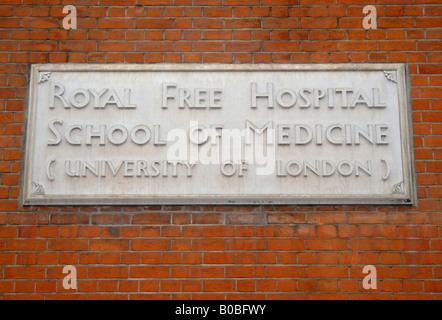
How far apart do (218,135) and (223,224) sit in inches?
25.7

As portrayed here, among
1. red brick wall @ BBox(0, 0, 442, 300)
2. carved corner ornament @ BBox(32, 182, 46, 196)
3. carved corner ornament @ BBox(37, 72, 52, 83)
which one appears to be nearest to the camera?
red brick wall @ BBox(0, 0, 442, 300)

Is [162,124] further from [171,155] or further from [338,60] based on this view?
[338,60]

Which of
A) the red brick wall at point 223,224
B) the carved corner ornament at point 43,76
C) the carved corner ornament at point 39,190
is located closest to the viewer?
the red brick wall at point 223,224

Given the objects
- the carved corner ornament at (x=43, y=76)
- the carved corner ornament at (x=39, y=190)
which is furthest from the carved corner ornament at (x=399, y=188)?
the carved corner ornament at (x=43, y=76)

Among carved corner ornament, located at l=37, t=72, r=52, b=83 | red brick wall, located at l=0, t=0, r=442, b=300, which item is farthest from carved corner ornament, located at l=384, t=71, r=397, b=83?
carved corner ornament, located at l=37, t=72, r=52, b=83

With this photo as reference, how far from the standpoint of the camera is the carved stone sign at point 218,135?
3502 millimetres

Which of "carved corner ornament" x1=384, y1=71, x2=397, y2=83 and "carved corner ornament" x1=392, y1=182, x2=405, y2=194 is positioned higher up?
"carved corner ornament" x1=384, y1=71, x2=397, y2=83

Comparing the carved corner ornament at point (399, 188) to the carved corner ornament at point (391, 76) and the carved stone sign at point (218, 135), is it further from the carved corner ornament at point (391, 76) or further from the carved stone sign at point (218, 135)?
the carved corner ornament at point (391, 76)

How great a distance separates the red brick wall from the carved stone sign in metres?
0.09

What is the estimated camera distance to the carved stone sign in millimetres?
3502

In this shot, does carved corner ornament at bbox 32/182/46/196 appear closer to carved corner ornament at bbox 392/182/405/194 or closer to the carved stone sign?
the carved stone sign

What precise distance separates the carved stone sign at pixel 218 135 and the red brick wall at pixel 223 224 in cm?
9

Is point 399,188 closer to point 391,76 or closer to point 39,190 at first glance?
point 391,76
